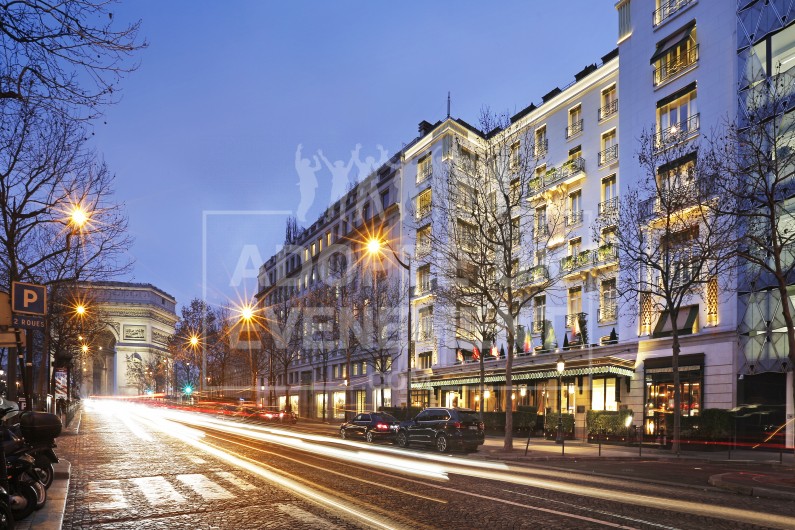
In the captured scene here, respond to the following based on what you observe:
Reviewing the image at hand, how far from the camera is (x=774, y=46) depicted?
91.7 ft

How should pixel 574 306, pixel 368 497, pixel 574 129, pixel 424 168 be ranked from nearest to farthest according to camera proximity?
pixel 368 497, pixel 574 306, pixel 574 129, pixel 424 168

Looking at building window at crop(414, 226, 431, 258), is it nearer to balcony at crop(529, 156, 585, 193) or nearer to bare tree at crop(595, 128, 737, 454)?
balcony at crop(529, 156, 585, 193)

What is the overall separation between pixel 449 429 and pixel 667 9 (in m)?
24.7

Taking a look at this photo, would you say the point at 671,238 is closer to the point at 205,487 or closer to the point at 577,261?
the point at 577,261

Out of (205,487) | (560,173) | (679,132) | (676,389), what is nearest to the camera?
(205,487)

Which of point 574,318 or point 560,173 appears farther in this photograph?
point 560,173

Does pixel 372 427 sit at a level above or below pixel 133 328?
below

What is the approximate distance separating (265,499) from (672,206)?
20.7 m

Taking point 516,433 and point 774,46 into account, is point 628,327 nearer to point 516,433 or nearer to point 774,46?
point 516,433

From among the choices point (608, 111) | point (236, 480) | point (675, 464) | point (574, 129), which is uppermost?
point (608, 111)

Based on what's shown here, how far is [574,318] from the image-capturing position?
3831 cm

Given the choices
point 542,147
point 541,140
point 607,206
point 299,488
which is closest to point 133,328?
point 541,140

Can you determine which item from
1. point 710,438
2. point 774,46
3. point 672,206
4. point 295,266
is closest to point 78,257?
point 672,206

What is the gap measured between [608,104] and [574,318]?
12734 mm
